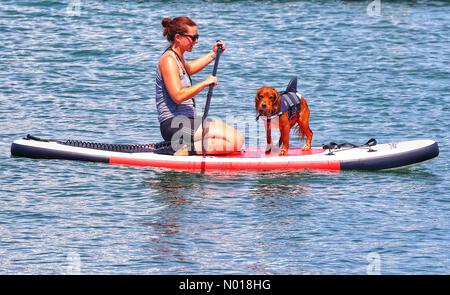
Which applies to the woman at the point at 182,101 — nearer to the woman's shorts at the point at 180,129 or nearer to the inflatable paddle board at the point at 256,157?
the woman's shorts at the point at 180,129

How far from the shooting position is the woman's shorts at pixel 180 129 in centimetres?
1501

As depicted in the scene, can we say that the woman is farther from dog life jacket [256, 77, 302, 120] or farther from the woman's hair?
dog life jacket [256, 77, 302, 120]

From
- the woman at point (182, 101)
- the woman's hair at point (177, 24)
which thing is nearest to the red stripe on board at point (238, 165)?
the woman at point (182, 101)

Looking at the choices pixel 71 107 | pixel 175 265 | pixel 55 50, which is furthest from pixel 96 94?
pixel 175 265

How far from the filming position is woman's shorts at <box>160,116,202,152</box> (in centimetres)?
1501

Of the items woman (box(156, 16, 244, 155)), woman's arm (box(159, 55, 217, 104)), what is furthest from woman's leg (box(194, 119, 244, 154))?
woman's arm (box(159, 55, 217, 104))

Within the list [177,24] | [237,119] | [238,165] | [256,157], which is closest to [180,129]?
[238,165]

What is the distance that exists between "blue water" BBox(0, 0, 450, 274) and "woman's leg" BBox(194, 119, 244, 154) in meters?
0.41

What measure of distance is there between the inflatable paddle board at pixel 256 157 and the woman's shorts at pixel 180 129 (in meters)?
0.21

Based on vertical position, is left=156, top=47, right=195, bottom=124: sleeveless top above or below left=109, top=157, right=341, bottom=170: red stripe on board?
above

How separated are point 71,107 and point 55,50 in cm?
393

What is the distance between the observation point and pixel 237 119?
729 inches

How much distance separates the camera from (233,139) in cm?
1521

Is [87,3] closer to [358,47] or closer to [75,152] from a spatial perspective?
[358,47]
